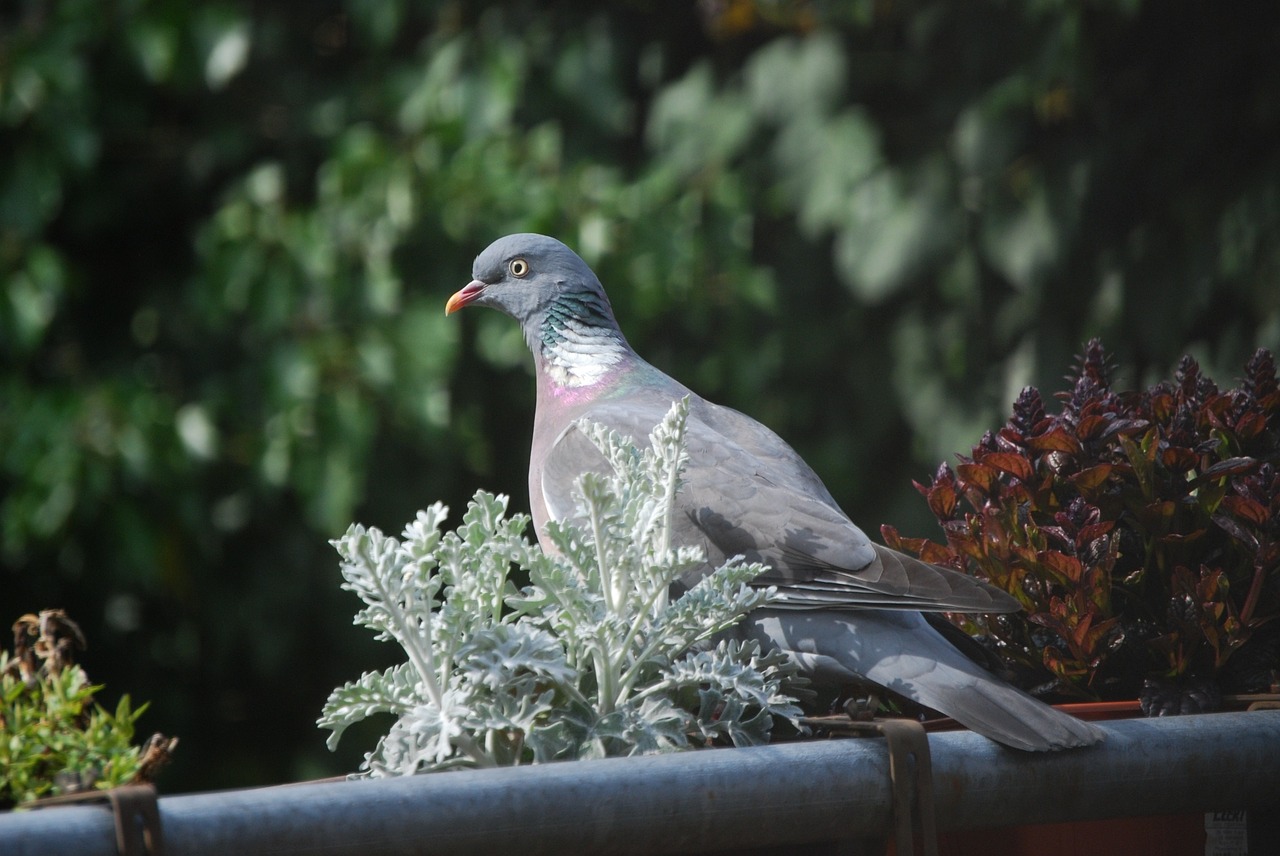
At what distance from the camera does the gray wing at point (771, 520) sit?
1.52m

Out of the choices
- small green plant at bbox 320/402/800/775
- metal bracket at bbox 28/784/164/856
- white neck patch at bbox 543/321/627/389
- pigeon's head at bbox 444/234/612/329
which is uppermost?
pigeon's head at bbox 444/234/612/329

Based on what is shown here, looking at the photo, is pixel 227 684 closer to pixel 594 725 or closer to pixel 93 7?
pixel 93 7

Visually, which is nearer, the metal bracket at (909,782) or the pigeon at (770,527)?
the metal bracket at (909,782)

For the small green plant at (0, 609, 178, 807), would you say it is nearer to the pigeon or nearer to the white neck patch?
the pigeon

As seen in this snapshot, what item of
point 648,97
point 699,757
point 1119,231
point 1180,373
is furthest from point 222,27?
point 699,757

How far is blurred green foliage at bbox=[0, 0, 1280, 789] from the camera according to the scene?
11.5 feet

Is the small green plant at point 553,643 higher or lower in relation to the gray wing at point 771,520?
lower

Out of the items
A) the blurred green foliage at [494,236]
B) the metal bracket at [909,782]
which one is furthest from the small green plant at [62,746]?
→ the blurred green foliage at [494,236]

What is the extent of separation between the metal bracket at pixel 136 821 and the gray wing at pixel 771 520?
2.59 feet

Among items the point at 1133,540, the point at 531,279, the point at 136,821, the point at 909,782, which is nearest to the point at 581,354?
the point at 531,279

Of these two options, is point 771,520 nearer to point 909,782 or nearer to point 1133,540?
point 1133,540

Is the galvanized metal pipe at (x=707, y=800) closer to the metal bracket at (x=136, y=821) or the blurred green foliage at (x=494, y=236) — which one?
the metal bracket at (x=136, y=821)

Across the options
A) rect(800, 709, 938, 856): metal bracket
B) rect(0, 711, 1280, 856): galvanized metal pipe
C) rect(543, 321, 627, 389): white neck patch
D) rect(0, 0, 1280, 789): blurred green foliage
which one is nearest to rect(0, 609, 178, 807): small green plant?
rect(0, 711, 1280, 856): galvanized metal pipe

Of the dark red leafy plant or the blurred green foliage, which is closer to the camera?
the dark red leafy plant
